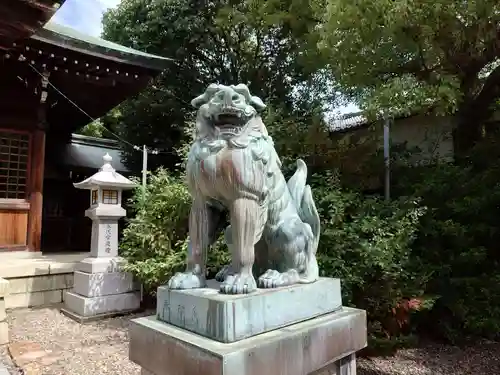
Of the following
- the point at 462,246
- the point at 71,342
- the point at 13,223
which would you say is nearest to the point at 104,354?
the point at 71,342

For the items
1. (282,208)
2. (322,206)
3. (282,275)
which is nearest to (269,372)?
(282,275)

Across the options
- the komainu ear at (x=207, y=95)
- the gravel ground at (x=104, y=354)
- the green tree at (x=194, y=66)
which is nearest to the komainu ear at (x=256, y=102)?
the komainu ear at (x=207, y=95)

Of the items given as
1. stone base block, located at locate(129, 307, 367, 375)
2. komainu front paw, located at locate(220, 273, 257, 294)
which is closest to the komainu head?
komainu front paw, located at locate(220, 273, 257, 294)

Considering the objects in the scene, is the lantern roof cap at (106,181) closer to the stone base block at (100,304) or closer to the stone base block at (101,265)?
the stone base block at (101,265)

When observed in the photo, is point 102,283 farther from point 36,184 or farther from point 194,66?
point 194,66

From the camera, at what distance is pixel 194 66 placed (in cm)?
1021

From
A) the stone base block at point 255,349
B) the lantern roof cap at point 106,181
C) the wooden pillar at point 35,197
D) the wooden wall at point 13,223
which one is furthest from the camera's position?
the wooden pillar at point 35,197

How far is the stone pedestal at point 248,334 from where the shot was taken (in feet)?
5.71

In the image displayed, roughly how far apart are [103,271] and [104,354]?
1686mm

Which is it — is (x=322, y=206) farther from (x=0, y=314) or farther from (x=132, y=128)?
(x=132, y=128)

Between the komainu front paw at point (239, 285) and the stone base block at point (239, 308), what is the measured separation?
3 cm

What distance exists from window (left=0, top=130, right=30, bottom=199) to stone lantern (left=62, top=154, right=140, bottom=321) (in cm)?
242

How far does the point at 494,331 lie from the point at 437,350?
726 mm

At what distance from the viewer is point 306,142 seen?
209 inches
